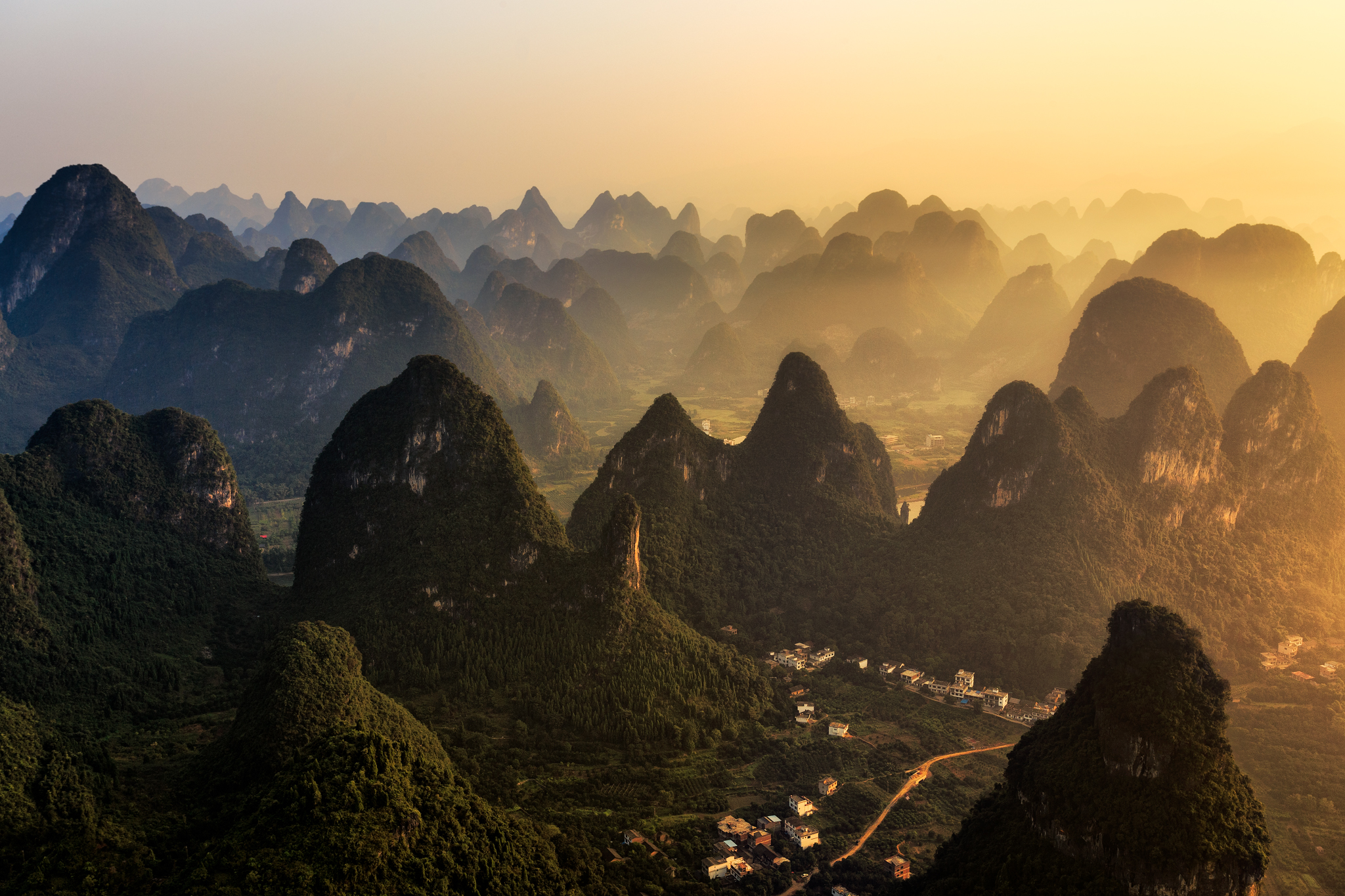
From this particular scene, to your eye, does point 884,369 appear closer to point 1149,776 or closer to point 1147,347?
point 1147,347

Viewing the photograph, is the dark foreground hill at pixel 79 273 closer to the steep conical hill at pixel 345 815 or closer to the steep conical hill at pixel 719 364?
the steep conical hill at pixel 719 364

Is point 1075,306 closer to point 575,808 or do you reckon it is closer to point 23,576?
point 575,808

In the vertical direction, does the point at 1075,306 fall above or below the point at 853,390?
above

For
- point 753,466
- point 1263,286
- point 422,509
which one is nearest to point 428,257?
point 753,466

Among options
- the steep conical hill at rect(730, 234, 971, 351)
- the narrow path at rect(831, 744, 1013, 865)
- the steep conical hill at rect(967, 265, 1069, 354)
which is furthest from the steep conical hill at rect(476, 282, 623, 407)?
the narrow path at rect(831, 744, 1013, 865)

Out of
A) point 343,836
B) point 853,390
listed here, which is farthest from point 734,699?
point 853,390

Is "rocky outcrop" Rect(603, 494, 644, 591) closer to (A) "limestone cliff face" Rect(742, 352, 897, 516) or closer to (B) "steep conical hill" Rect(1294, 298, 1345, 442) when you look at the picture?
(A) "limestone cliff face" Rect(742, 352, 897, 516)

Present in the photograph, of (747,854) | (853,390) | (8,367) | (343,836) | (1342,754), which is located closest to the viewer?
(343,836)
